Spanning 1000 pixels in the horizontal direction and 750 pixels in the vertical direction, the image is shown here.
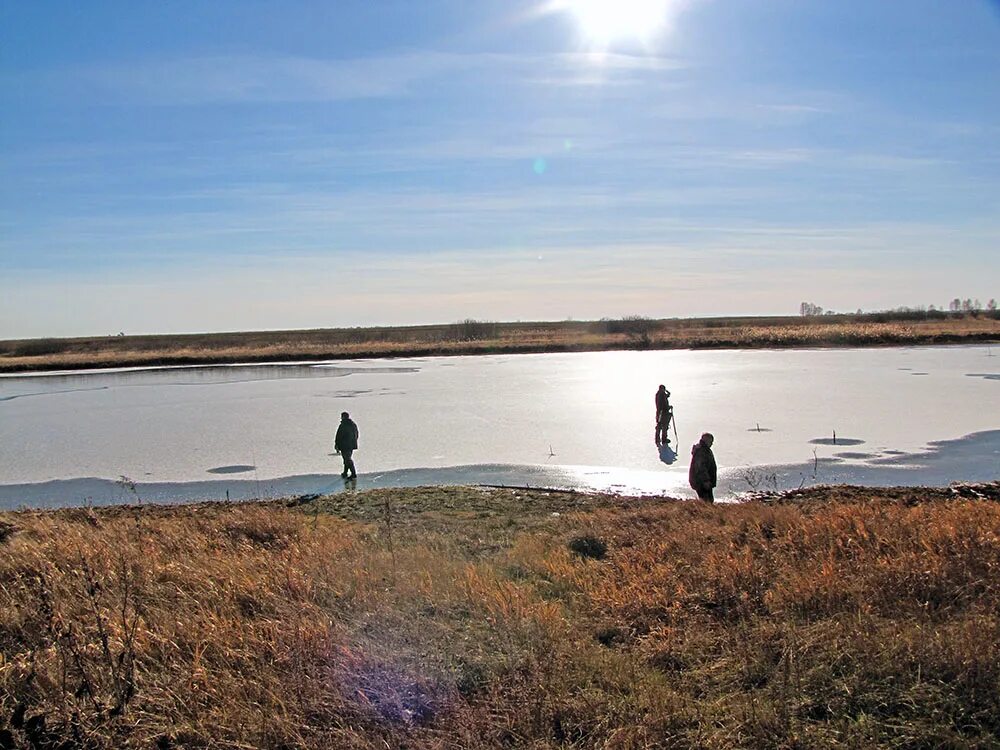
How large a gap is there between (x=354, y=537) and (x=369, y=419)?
13.0 m

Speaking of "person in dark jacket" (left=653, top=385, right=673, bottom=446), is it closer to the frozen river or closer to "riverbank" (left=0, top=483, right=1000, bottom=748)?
the frozen river

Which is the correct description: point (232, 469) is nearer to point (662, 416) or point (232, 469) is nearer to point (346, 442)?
point (346, 442)

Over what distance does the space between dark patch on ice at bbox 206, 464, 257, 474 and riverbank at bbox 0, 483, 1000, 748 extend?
7.19 m

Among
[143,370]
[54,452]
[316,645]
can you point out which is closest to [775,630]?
[316,645]

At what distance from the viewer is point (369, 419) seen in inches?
830

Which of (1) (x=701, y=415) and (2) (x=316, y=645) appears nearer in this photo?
(2) (x=316, y=645)

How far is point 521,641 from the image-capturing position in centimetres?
452

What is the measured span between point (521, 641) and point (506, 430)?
14400 millimetres

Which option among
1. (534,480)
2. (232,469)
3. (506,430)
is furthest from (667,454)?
(232,469)

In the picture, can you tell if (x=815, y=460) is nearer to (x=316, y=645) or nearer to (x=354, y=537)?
(x=354, y=537)

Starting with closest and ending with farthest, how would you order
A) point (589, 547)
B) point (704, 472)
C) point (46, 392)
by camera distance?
point (589, 547) → point (704, 472) → point (46, 392)

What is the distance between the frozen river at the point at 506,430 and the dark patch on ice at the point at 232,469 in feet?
0.33

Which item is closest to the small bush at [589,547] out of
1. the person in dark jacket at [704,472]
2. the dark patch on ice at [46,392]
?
the person in dark jacket at [704,472]

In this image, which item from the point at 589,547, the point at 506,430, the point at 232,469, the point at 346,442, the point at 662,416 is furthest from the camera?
the point at 506,430
